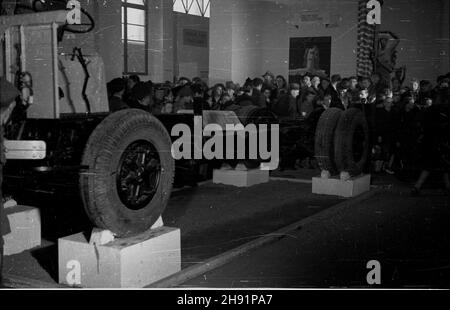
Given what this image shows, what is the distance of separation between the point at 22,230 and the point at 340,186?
14.4 ft

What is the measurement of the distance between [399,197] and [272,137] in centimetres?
219

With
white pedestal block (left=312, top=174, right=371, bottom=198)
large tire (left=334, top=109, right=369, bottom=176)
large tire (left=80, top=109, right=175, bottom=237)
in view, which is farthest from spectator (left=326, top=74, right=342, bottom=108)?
large tire (left=80, top=109, right=175, bottom=237)

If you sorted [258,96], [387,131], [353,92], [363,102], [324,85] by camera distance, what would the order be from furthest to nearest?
1. [324,85]
2. [258,96]
3. [353,92]
4. [363,102]
5. [387,131]

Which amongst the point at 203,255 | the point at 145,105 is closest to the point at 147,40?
the point at 145,105

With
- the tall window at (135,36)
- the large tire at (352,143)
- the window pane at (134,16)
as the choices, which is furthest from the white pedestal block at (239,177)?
the window pane at (134,16)

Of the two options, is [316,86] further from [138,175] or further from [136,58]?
[138,175]

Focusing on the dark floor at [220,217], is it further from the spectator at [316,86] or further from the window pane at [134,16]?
the window pane at [134,16]

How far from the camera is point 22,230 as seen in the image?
499cm

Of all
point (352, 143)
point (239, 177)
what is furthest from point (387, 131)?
point (239, 177)

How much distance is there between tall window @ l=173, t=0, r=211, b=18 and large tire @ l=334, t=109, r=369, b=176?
9.94 meters

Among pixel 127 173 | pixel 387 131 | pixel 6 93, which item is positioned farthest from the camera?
pixel 387 131

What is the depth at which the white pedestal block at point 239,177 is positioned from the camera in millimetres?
8203

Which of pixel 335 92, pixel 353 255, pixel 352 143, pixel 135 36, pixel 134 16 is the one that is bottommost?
pixel 353 255

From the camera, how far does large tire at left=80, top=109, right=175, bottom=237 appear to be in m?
3.90
